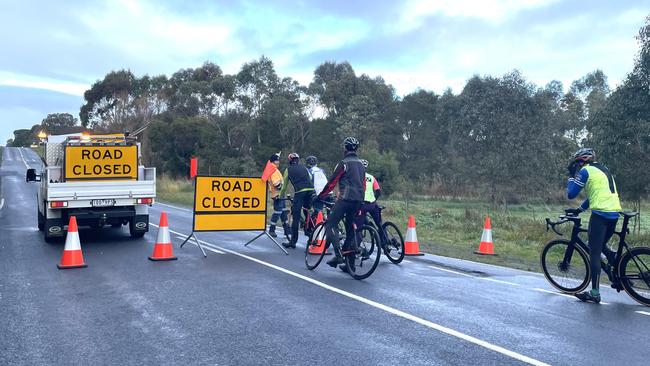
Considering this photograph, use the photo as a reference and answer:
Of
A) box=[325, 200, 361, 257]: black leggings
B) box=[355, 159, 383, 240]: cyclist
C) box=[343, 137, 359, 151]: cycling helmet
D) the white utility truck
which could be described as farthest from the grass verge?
the white utility truck

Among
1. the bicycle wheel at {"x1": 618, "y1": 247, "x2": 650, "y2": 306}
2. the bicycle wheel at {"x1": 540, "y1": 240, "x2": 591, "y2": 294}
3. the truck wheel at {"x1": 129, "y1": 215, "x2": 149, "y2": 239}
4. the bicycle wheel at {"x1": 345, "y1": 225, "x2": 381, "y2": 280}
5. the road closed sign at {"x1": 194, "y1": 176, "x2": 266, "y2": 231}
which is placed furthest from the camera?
the truck wheel at {"x1": 129, "y1": 215, "x2": 149, "y2": 239}

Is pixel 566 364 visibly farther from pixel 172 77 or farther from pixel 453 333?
pixel 172 77

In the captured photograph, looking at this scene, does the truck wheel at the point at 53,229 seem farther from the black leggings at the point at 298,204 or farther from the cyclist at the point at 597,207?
the cyclist at the point at 597,207

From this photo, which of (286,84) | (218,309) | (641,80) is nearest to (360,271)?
(218,309)

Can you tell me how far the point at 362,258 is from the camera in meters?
9.21

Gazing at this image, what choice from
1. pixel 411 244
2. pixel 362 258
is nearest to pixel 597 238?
pixel 362 258

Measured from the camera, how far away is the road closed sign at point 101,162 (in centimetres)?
1325

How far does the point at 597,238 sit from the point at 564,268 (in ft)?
3.14

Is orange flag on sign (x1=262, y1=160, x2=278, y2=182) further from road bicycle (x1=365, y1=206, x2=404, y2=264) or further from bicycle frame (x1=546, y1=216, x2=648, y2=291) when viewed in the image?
bicycle frame (x1=546, y1=216, x2=648, y2=291)

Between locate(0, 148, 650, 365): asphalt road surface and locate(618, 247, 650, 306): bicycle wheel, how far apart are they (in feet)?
0.66

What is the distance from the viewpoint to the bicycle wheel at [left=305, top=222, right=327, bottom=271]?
31.7 feet

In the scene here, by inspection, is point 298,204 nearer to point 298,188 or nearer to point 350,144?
point 298,188

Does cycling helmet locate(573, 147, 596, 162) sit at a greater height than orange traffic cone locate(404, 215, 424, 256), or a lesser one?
greater

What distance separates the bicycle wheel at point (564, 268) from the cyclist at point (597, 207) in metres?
0.31
